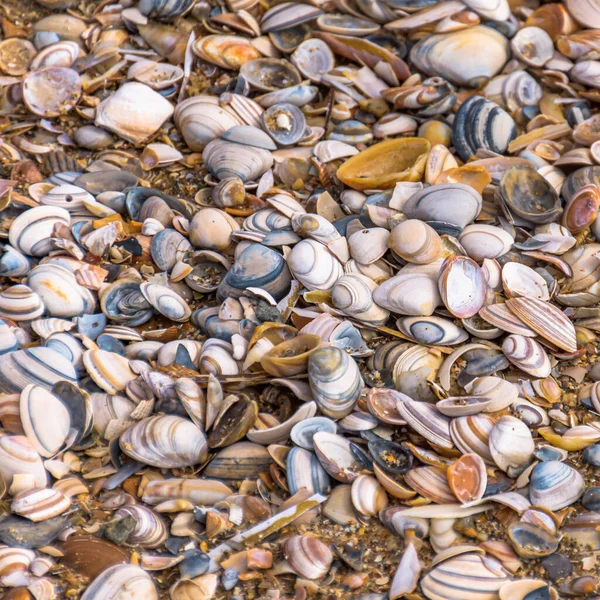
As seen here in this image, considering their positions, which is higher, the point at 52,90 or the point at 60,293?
the point at 52,90

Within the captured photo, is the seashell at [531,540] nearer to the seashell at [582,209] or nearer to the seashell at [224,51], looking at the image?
the seashell at [582,209]

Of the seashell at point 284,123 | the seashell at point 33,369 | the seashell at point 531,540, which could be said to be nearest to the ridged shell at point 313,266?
the seashell at point 284,123

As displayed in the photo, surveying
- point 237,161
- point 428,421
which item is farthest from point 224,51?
point 428,421

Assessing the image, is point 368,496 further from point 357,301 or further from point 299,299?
point 299,299

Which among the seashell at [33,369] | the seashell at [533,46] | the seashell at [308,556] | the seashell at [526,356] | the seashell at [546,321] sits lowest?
the seashell at [308,556]

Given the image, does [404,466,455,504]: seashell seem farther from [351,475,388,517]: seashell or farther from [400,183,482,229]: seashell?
[400,183,482,229]: seashell
